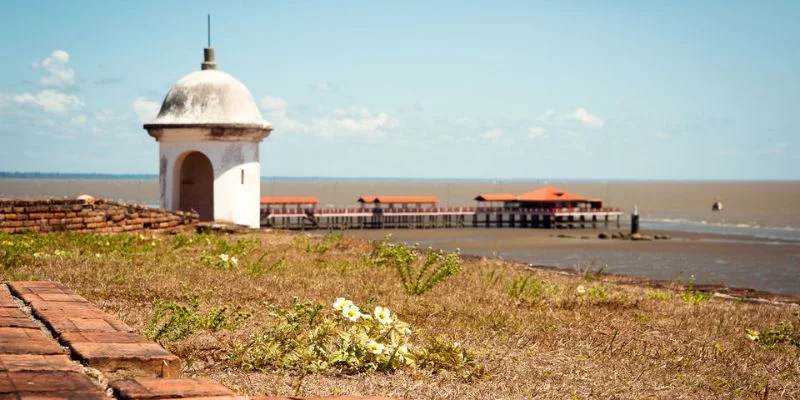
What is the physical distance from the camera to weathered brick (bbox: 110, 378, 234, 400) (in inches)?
117

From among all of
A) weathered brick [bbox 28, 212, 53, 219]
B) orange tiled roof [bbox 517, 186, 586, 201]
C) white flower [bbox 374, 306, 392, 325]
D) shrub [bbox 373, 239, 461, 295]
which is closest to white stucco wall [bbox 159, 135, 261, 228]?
weathered brick [bbox 28, 212, 53, 219]

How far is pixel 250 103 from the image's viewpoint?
702 inches

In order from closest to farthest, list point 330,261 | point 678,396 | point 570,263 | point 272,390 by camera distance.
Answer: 1. point 272,390
2. point 678,396
3. point 330,261
4. point 570,263

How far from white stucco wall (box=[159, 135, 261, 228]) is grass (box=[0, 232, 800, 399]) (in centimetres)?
582

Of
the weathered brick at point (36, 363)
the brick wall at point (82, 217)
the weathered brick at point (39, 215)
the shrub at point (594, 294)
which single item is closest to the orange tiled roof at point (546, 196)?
the brick wall at point (82, 217)

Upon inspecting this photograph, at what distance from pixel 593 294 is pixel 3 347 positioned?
6.40 meters

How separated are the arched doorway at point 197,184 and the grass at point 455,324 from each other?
8012 millimetres

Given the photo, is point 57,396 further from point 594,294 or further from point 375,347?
point 594,294

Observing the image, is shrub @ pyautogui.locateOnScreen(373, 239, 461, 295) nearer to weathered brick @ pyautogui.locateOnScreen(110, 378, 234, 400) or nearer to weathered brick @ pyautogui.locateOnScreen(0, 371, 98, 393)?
weathered brick @ pyautogui.locateOnScreen(110, 378, 234, 400)

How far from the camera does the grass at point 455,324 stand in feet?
15.0

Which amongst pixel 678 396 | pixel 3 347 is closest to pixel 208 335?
pixel 3 347

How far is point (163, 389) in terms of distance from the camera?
3039mm

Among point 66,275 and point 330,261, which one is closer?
point 66,275

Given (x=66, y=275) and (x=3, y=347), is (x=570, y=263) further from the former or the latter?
(x=3, y=347)
